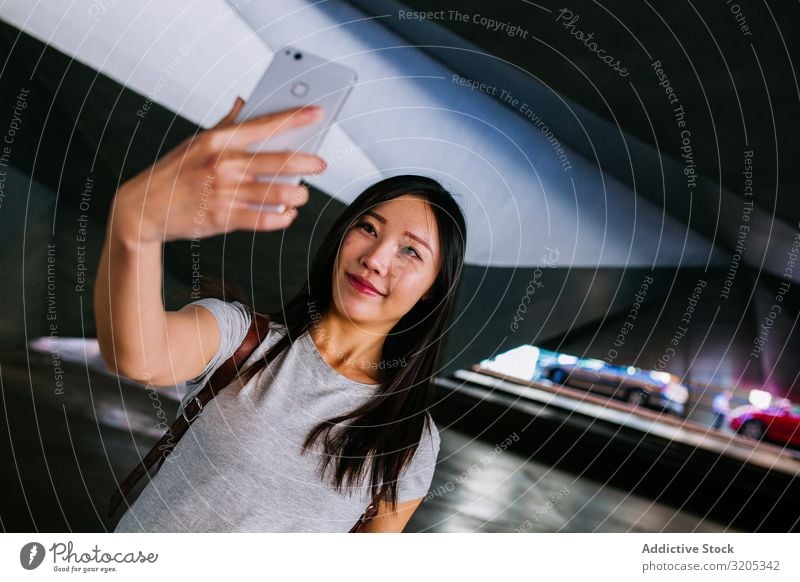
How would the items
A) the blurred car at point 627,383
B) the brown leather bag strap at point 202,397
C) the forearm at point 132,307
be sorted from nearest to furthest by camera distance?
the forearm at point 132,307 → the brown leather bag strap at point 202,397 → the blurred car at point 627,383

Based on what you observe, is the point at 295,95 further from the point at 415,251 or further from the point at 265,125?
the point at 415,251

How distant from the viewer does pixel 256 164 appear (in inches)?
37.6

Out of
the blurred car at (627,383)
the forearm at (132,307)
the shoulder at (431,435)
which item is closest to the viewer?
the forearm at (132,307)

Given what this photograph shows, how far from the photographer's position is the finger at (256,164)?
3.13 ft

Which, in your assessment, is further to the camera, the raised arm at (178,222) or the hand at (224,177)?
the hand at (224,177)

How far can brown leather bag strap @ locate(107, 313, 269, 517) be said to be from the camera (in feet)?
2.95

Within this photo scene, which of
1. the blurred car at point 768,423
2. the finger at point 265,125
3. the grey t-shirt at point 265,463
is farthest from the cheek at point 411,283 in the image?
the blurred car at point 768,423

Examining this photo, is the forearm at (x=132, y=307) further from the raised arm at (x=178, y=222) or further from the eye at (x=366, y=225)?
the eye at (x=366, y=225)

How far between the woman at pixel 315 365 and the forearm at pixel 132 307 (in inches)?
3.8

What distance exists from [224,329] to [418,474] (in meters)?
0.34

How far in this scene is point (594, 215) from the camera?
118cm

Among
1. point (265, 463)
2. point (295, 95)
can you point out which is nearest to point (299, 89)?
point (295, 95)

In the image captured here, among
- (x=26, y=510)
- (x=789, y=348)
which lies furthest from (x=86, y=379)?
(x=789, y=348)

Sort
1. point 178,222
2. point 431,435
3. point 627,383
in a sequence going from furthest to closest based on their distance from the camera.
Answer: point 627,383 → point 431,435 → point 178,222
